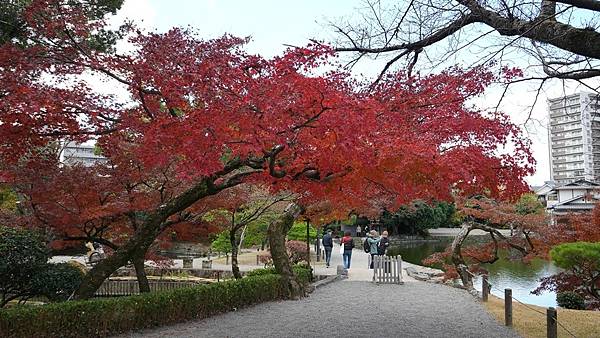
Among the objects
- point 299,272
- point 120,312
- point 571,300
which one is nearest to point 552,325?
point 120,312

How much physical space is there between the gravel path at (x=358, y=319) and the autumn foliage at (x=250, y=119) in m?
2.25

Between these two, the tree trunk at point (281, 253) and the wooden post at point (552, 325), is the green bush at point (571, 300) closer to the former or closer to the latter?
the tree trunk at point (281, 253)

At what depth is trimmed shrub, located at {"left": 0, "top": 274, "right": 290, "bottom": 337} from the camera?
23.1 ft

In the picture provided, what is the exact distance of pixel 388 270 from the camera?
14.7 meters

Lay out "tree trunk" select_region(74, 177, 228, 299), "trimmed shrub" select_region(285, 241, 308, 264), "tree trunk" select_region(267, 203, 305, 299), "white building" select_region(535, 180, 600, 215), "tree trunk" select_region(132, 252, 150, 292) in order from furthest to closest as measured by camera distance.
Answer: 1. "white building" select_region(535, 180, 600, 215)
2. "trimmed shrub" select_region(285, 241, 308, 264)
3. "tree trunk" select_region(267, 203, 305, 299)
4. "tree trunk" select_region(132, 252, 150, 292)
5. "tree trunk" select_region(74, 177, 228, 299)

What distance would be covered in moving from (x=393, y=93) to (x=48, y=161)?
19.5 feet

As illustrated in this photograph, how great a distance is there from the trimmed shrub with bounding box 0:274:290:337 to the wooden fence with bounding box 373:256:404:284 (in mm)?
5484

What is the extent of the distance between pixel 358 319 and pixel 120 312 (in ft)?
14.1

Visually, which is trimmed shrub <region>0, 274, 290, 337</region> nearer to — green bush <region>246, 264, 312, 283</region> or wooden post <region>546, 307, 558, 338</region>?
green bush <region>246, 264, 312, 283</region>

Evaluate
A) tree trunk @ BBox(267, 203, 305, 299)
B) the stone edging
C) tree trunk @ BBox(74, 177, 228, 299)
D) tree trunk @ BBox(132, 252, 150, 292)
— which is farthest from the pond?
tree trunk @ BBox(74, 177, 228, 299)

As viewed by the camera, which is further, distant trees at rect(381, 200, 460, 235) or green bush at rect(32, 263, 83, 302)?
distant trees at rect(381, 200, 460, 235)

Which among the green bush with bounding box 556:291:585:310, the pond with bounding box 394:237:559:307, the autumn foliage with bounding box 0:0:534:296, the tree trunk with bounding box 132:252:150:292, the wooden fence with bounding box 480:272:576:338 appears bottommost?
the pond with bounding box 394:237:559:307

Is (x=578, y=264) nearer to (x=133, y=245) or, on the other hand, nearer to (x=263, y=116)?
(x=263, y=116)

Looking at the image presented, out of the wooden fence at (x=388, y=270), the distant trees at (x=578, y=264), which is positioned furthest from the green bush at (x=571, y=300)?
the wooden fence at (x=388, y=270)
